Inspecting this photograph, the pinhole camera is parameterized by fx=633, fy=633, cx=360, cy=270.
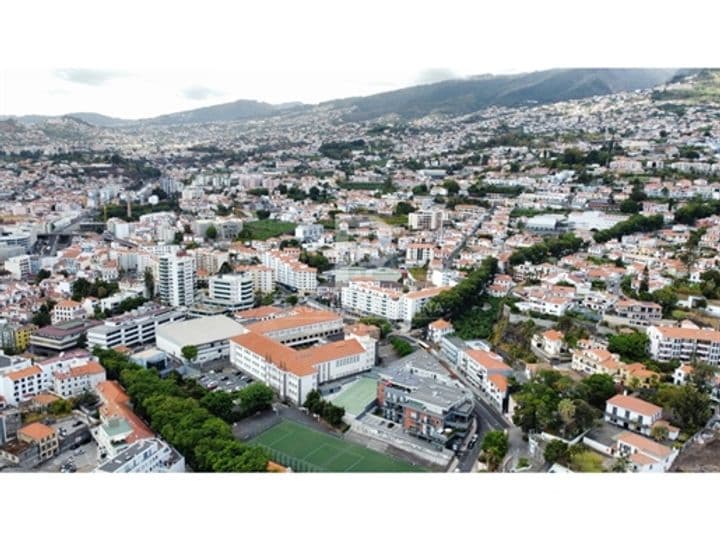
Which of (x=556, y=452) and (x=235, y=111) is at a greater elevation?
(x=235, y=111)

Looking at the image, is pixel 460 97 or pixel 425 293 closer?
pixel 425 293

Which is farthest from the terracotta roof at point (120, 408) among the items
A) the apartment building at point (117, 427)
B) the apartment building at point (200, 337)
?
the apartment building at point (200, 337)

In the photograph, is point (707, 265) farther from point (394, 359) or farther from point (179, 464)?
point (179, 464)

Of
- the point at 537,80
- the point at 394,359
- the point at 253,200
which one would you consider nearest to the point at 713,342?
the point at 394,359

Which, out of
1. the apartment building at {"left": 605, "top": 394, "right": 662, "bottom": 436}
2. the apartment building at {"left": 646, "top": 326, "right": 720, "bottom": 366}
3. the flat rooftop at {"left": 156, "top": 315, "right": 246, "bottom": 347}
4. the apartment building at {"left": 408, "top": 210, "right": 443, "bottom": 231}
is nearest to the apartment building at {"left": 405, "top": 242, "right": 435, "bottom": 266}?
the apartment building at {"left": 408, "top": 210, "right": 443, "bottom": 231}

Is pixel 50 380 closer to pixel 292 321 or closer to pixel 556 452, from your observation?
pixel 292 321

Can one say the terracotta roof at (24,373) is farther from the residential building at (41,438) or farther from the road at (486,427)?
the road at (486,427)

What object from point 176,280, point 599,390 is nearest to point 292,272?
point 176,280
